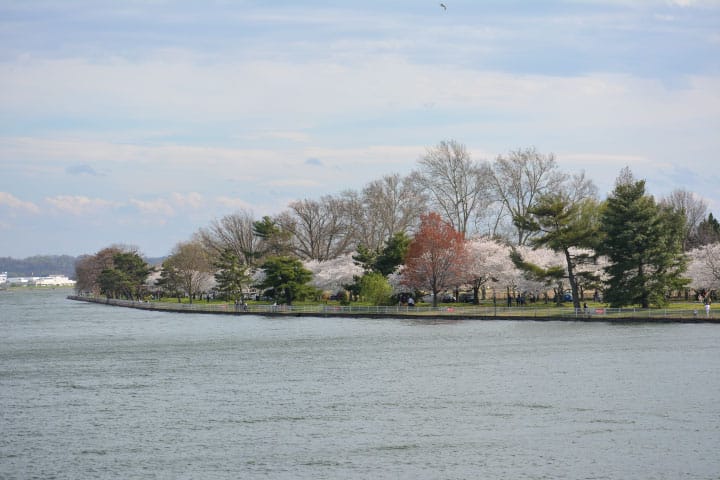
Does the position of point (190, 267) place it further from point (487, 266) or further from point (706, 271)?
point (706, 271)

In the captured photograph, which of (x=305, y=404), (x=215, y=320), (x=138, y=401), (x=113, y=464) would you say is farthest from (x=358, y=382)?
(x=215, y=320)

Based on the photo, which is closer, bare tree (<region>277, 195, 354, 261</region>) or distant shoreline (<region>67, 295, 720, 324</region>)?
distant shoreline (<region>67, 295, 720, 324</region>)

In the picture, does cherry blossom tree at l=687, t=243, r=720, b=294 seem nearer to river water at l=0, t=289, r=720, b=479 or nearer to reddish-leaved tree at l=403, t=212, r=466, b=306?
river water at l=0, t=289, r=720, b=479

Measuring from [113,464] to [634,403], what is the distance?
19.8 m

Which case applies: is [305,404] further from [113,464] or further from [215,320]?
[215,320]

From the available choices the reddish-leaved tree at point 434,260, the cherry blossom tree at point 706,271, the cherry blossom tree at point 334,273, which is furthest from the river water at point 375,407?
the cherry blossom tree at point 334,273

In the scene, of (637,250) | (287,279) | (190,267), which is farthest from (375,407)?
(190,267)

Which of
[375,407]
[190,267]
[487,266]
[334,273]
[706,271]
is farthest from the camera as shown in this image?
[190,267]

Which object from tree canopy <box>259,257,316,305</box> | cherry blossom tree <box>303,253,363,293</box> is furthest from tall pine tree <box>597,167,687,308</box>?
cherry blossom tree <box>303,253,363,293</box>

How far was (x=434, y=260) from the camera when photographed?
281 ft

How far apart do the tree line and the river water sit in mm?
9831

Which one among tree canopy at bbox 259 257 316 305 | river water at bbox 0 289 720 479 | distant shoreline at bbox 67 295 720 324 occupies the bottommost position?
river water at bbox 0 289 720 479

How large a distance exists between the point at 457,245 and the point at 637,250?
881 inches

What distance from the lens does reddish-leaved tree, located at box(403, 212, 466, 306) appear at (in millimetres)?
85625
